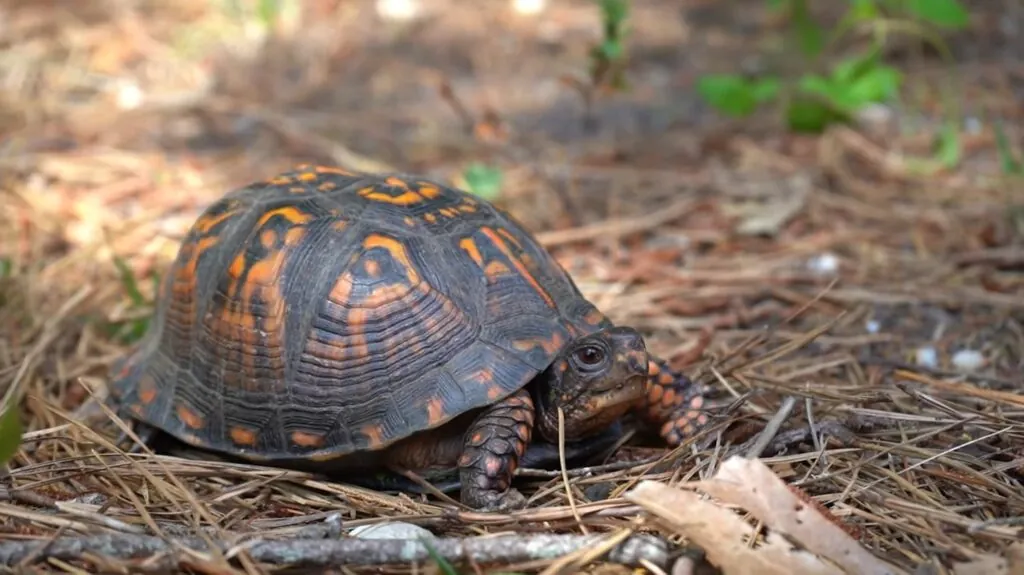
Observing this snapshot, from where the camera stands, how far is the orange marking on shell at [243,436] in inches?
104

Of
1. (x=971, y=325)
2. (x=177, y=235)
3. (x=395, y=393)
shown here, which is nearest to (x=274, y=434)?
(x=395, y=393)

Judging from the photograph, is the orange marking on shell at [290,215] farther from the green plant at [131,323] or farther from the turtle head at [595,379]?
the green plant at [131,323]

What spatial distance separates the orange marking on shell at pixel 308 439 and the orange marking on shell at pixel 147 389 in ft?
2.03

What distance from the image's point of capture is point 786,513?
6.47ft

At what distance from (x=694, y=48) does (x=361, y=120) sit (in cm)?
293

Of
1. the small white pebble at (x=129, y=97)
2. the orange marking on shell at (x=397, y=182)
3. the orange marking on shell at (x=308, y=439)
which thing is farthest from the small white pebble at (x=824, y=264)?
the small white pebble at (x=129, y=97)

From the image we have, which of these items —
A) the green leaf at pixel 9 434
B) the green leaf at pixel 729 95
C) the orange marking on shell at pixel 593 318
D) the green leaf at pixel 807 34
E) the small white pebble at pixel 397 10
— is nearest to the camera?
the green leaf at pixel 9 434

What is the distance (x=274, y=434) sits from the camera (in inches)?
103

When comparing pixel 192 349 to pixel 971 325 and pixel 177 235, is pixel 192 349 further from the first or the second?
pixel 971 325

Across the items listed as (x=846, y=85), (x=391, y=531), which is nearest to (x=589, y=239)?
(x=846, y=85)

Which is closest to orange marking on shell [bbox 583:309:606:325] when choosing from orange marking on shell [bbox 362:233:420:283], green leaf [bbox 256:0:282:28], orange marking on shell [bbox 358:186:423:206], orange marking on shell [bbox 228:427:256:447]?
orange marking on shell [bbox 362:233:420:283]

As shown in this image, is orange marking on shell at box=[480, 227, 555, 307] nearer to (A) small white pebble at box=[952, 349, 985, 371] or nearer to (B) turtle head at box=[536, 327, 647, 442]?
(B) turtle head at box=[536, 327, 647, 442]

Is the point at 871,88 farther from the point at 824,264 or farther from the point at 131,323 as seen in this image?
the point at 131,323

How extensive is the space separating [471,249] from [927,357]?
180 cm
